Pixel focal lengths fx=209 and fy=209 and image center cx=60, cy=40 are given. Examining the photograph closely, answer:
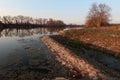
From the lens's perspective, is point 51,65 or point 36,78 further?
point 51,65

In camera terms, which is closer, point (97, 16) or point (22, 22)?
point (97, 16)

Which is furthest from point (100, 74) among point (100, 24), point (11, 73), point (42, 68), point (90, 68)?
point (100, 24)

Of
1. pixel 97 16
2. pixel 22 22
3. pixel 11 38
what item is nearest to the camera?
pixel 11 38

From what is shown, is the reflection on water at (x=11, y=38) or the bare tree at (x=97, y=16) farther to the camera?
the bare tree at (x=97, y=16)

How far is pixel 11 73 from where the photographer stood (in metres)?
14.9

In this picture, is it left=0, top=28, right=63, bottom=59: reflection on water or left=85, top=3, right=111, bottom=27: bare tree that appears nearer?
left=0, top=28, right=63, bottom=59: reflection on water

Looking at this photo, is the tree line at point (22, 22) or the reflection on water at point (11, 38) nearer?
the reflection on water at point (11, 38)

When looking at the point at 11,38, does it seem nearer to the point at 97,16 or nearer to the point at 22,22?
the point at 97,16

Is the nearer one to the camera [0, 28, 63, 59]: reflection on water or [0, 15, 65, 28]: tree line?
[0, 28, 63, 59]: reflection on water

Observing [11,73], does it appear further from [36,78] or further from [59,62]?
[59,62]

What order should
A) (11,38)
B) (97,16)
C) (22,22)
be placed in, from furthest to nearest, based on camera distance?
(22,22), (97,16), (11,38)

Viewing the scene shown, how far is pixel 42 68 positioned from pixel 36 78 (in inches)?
126

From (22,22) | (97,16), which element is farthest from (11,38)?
(22,22)

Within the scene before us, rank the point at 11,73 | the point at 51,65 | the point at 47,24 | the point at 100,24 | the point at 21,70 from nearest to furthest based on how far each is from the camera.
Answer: the point at 11,73 < the point at 21,70 < the point at 51,65 < the point at 100,24 < the point at 47,24
